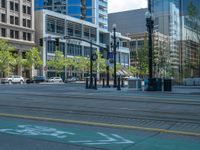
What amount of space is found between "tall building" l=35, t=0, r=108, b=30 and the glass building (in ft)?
282

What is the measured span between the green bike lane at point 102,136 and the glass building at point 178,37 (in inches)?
1527

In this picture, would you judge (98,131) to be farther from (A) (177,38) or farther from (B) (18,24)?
(B) (18,24)

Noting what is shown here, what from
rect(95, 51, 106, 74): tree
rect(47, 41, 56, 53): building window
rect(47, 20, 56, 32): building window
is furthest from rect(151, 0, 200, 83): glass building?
rect(95, 51, 106, 74): tree

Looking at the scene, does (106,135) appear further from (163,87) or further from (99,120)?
(163,87)

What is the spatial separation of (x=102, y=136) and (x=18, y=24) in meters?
85.8

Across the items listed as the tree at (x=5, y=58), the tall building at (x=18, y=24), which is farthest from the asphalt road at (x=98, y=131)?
the tall building at (x=18, y=24)

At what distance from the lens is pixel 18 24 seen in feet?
298

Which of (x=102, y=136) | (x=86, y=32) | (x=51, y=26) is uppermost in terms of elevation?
(x=86, y=32)

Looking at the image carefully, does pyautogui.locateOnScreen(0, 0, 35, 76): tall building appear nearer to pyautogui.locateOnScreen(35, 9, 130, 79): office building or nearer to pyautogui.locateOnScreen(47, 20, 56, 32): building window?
pyautogui.locateOnScreen(35, 9, 130, 79): office building

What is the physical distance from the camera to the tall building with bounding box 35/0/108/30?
450 feet

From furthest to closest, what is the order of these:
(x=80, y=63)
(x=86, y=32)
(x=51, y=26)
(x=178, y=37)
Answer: (x=86, y=32), (x=80, y=63), (x=51, y=26), (x=178, y=37)

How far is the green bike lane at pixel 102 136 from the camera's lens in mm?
7449

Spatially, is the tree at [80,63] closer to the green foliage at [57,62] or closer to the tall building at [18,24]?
the green foliage at [57,62]

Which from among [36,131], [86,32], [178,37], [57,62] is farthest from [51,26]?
[36,131]
